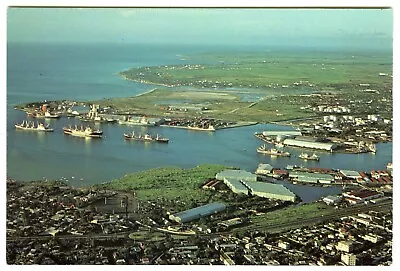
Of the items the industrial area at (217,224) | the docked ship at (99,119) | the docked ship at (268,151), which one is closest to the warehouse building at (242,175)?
the industrial area at (217,224)

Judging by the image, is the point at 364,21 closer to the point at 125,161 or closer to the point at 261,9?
the point at 261,9

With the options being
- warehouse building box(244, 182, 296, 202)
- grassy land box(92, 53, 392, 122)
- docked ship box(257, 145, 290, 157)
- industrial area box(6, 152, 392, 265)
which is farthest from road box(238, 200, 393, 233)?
grassy land box(92, 53, 392, 122)

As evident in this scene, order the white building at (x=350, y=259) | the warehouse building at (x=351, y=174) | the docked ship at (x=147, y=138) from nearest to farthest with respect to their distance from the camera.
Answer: the white building at (x=350, y=259)
the warehouse building at (x=351, y=174)
the docked ship at (x=147, y=138)

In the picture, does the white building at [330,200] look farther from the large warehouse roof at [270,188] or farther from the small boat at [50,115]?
the small boat at [50,115]

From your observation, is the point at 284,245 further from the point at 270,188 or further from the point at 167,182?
the point at 167,182
